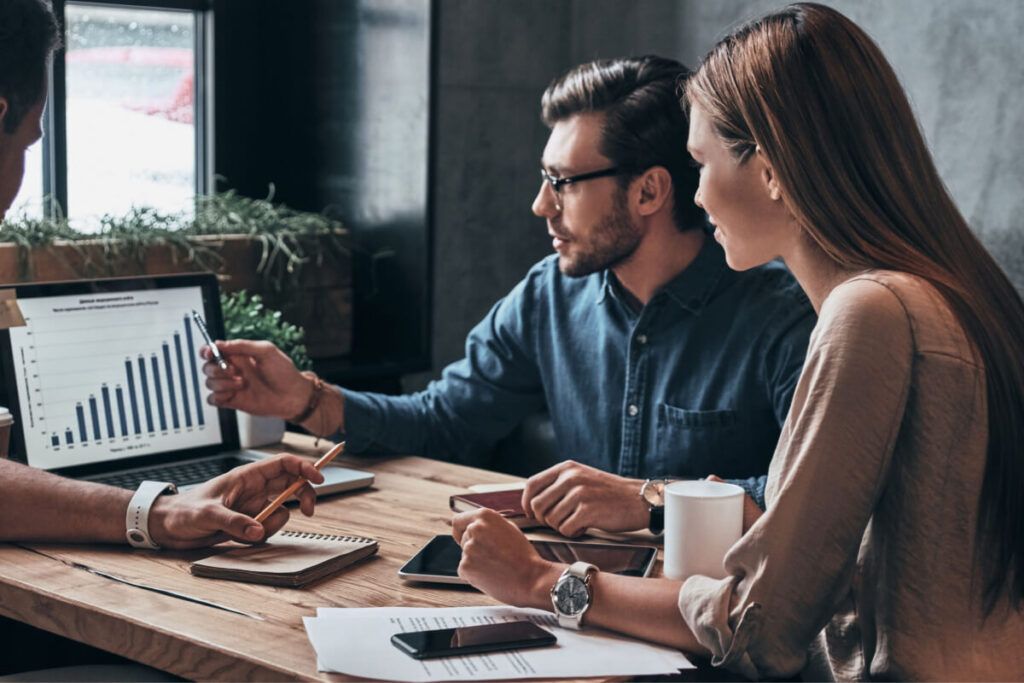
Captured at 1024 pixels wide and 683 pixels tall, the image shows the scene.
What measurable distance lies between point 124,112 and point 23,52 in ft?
5.36

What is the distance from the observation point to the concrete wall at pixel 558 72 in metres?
3.00

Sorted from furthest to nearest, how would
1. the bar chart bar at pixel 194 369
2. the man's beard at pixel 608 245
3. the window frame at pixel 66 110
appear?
1. the window frame at pixel 66 110
2. the man's beard at pixel 608 245
3. the bar chart bar at pixel 194 369

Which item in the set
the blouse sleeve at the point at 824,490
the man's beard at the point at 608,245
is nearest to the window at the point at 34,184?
the man's beard at the point at 608,245

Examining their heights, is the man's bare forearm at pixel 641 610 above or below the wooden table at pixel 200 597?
above

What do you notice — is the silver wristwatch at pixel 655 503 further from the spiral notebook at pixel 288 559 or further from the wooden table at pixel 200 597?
the spiral notebook at pixel 288 559

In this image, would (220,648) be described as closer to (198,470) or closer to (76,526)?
(76,526)

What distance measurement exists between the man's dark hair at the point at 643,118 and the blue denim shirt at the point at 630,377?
147mm

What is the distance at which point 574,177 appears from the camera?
7.89 ft

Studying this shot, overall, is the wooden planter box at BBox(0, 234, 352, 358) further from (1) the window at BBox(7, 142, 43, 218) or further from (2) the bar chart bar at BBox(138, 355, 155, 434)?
(2) the bar chart bar at BBox(138, 355, 155, 434)

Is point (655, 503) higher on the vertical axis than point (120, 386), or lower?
lower

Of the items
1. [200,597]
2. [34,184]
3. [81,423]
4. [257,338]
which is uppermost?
[34,184]

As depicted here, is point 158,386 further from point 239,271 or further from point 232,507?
point 239,271

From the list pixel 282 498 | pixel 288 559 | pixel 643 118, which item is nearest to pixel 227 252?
pixel 643 118

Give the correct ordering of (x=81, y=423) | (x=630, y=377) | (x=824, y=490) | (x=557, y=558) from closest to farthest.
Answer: (x=824, y=490) < (x=557, y=558) < (x=81, y=423) < (x=630, y=377)
